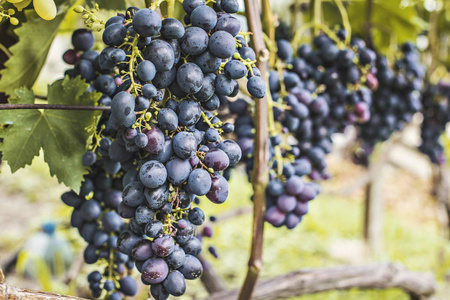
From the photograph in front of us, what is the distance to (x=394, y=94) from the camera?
1128 mm

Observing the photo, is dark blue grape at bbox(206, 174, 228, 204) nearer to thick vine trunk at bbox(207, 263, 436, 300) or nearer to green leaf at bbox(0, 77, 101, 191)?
green leaf at bbox(0, 77, 101, 191)

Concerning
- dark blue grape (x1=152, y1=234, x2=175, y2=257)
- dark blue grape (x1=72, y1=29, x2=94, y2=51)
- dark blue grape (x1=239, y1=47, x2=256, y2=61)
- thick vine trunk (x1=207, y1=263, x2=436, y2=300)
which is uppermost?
dark blue grape (x1=72, y1=29, x2=94, y2=51)

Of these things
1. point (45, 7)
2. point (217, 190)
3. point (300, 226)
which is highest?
point (45, 7)

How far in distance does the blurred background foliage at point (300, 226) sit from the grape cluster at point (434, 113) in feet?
0.61

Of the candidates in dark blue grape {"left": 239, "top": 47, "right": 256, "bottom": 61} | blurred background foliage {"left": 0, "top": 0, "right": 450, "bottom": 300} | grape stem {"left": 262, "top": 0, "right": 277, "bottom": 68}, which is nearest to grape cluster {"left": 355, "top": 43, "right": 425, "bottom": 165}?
blurred background foliage {"left": 0, "top": 0, "right": 450, "bottom": 300}

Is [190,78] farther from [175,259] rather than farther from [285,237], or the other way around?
[285,237]

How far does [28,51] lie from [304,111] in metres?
0.50

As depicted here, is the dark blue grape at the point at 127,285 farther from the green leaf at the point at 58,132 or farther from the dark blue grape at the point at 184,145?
the dark blue grape at the point at 184,145

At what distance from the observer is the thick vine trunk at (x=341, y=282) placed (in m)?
1.12

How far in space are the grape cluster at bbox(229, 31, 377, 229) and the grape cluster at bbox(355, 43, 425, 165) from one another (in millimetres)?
152

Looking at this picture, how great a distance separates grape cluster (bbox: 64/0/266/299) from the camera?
450mm

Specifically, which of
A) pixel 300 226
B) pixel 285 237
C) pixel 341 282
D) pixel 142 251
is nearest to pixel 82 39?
pixel 142 251

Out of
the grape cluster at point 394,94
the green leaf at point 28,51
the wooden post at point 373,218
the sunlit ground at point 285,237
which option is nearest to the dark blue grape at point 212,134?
the green leaf at point 28,51

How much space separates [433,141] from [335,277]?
1.90ft
